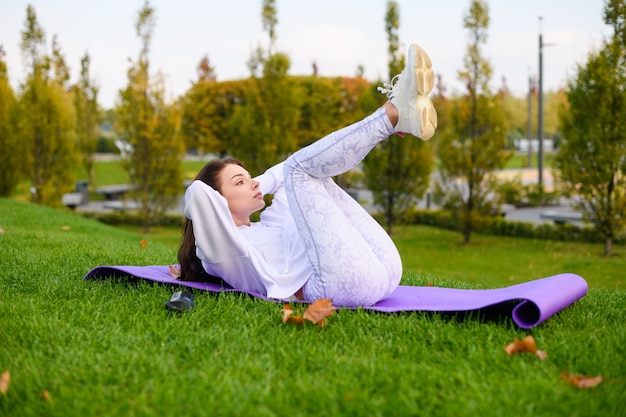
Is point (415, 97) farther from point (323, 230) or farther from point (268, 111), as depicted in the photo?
point (268, 111)

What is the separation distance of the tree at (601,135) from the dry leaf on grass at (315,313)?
7.57 metres

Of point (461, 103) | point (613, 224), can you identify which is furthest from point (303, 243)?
point (461, 103)

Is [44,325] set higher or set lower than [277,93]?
lower

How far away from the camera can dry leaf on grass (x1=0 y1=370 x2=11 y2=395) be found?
221 cm

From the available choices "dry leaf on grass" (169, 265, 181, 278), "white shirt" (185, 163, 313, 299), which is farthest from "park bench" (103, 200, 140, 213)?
"white shirt" (185, 163, 313, 299)

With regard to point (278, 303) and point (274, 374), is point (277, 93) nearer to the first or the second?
point (278, 303)

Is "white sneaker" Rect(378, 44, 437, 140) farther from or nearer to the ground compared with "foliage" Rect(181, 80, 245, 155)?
nearer to the ground

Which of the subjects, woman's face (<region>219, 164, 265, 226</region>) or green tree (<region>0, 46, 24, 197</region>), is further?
green tree (<region>0, 46, 24, 197</region>)

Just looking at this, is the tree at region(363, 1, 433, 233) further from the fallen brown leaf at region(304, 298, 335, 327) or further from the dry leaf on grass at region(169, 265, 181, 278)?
the fallen brown leaf at region(304, 298, 335, 327)

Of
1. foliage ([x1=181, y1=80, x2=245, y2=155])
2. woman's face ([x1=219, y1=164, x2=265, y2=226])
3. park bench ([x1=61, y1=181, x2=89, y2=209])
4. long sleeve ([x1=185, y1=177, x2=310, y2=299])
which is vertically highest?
foliage ([x1=181, y1=80, x2=245, y2=155])

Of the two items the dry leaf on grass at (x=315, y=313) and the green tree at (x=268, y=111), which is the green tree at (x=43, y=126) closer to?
the green tree at (x=268, y=111)

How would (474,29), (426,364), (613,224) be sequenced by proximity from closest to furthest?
(426,364)
(613,224)
(474,29)

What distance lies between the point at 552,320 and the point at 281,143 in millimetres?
9903

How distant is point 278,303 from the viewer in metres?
3.31
